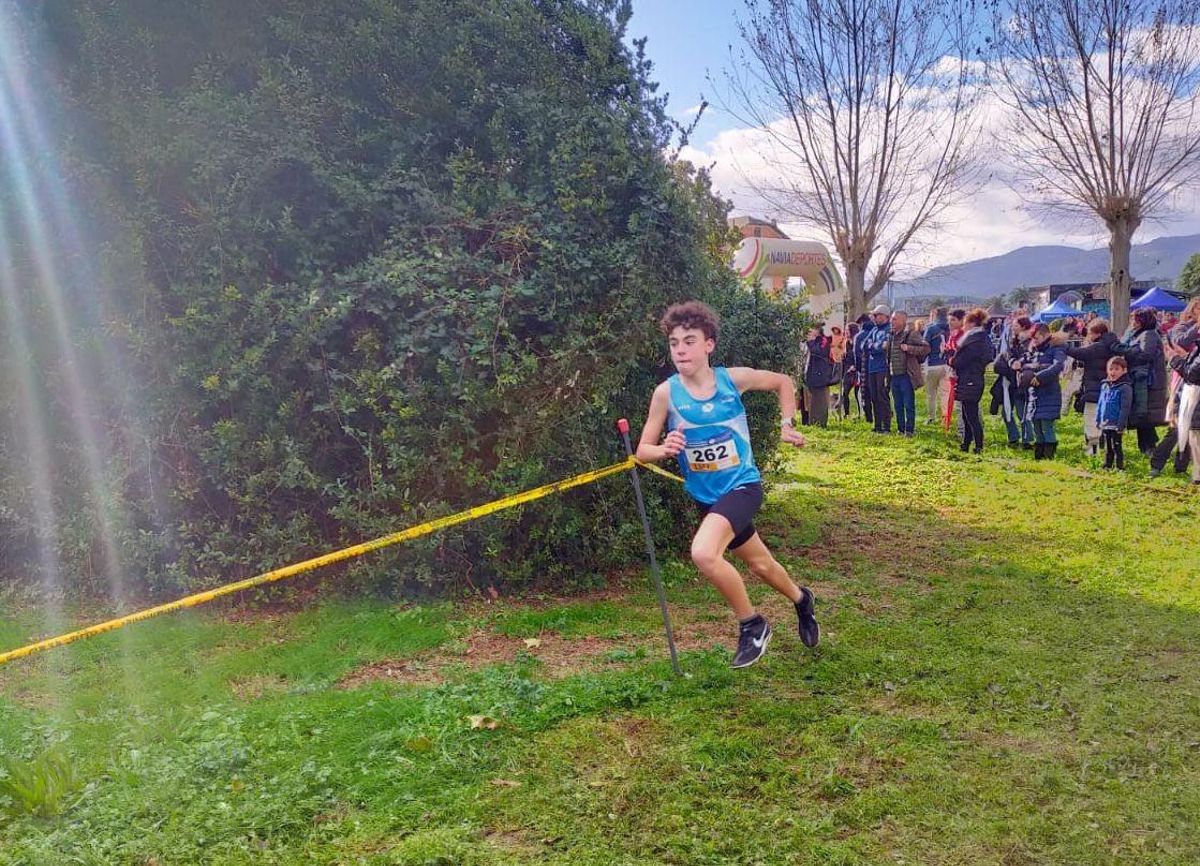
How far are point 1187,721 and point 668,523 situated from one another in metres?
3.56

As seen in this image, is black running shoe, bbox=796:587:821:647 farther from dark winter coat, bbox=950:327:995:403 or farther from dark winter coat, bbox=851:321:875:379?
dark winter coat, bbox=851:321:875:379

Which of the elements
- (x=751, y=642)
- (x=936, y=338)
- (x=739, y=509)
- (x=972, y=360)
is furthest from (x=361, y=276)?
(x=936, y=338)

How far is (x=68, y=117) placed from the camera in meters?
6.09

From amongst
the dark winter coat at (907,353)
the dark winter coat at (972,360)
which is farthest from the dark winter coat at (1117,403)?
the dark winter coat at (907,353)

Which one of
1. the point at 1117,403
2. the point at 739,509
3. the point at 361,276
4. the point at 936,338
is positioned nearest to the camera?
the point at 739,509

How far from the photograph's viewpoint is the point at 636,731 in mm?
3885

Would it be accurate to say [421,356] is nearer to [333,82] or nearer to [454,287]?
[454,287]

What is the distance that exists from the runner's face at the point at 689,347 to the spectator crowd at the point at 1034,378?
6985 mm

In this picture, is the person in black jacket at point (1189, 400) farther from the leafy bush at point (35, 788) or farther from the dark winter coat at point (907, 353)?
the leafy bush at point (35, 788)

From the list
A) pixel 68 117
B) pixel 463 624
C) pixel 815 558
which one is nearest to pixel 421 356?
pixel 463 624

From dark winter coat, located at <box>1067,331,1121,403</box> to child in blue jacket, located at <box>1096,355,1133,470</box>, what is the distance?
18.6 inches

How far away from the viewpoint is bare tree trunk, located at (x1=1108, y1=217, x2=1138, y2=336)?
20844mm

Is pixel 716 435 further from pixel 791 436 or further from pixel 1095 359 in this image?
pixel 1095 359

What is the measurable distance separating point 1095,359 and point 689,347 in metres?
8.78
